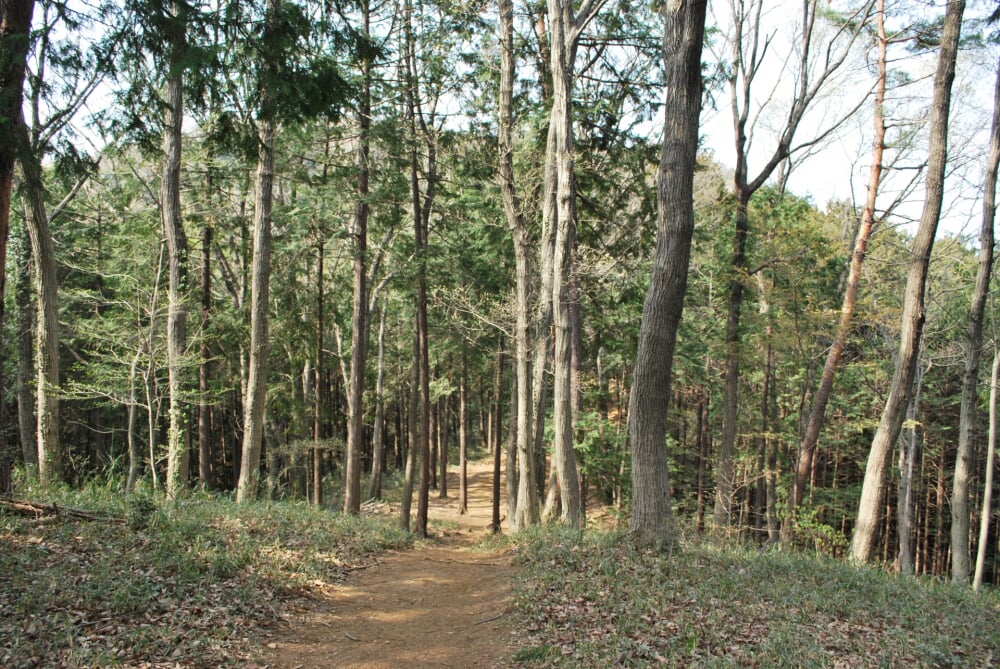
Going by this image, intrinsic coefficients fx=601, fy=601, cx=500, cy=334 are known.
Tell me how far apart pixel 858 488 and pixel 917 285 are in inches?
674

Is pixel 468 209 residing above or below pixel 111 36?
above

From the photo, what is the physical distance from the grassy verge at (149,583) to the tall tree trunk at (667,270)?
13.8ft

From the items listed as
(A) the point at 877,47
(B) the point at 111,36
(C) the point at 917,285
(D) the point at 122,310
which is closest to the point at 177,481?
(D) the point at 122,310

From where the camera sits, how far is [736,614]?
5.46 m

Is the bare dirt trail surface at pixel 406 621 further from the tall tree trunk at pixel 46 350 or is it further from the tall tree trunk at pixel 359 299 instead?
the tall tree trunk at pixel 46 350

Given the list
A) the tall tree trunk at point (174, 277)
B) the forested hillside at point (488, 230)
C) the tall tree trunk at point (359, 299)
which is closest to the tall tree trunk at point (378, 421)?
the forested hillside at point (488, 230)

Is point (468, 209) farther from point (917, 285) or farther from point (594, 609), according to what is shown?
point (594, 609)

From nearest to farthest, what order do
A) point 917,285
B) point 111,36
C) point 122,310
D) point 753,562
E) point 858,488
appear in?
1. point 111,36
2. point 753,562
3. point 917,285
4. point 122,310
5. point 858,488

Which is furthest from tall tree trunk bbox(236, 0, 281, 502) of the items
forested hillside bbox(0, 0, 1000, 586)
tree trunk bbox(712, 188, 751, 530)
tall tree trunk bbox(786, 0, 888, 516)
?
tall tree trunk bbox(786, 0, 888, 516)

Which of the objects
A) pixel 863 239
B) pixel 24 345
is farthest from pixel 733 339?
pixel 24 345

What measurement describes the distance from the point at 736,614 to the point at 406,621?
3.38m

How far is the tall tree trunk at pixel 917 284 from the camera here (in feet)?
33.8

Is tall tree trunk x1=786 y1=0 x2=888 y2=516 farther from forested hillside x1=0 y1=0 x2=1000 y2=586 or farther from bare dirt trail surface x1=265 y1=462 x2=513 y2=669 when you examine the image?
bare dirt trail surface x1=265 y1=462 x2=513 y2=669

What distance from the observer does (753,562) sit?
7.13m
